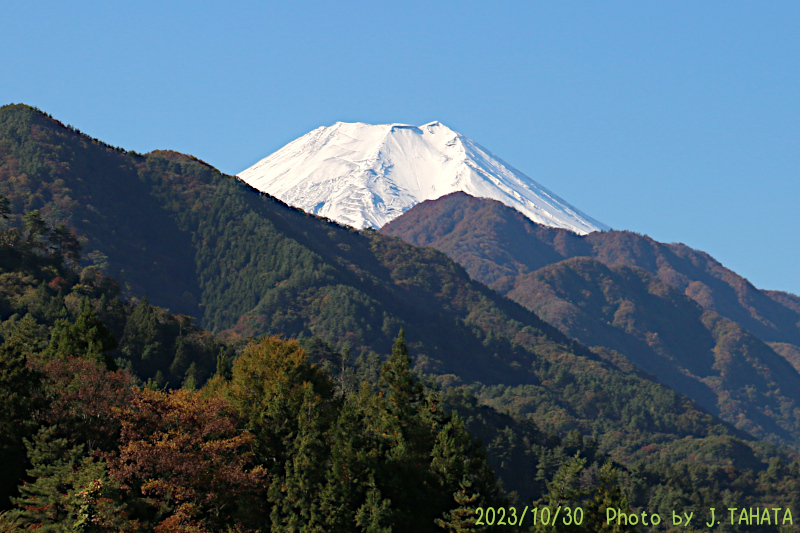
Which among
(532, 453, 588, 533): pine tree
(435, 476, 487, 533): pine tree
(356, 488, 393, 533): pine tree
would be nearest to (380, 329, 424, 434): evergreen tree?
(435, 476, 487, 533): pine tree

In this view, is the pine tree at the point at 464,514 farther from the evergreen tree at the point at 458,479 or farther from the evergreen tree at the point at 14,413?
the evergreen tree at the point at 14,413

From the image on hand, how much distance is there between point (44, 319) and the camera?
310ft

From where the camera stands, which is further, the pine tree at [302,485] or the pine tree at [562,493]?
the pine tree at [302,485]

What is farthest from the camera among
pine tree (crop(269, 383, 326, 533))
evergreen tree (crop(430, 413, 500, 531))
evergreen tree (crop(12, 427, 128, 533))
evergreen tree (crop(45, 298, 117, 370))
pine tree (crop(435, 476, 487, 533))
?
evergreen tree (crop(45, 298, 117, 370))

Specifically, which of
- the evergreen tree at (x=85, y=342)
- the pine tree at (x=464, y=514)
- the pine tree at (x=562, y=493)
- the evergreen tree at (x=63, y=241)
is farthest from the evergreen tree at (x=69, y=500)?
the evergreen tree at (x=63, y=241)

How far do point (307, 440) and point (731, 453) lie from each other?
16285 cm

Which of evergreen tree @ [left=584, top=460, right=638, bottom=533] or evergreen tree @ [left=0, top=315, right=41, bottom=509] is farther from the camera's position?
evergreen tree @ [left=584, top=460, right=638, bottom=533]

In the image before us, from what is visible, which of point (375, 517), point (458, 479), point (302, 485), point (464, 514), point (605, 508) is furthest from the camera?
point (458, 479)

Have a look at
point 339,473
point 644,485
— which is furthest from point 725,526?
point 339,473

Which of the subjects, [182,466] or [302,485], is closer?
[182,466]

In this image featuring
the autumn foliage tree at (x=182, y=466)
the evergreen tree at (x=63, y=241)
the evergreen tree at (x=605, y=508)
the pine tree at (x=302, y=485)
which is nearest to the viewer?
A: the autumn foliage tree at (x=182, y=466)

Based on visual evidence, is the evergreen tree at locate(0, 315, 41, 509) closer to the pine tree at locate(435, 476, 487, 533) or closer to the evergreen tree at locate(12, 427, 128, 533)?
the evergreen tree at locate(12, 427, 128, 533)

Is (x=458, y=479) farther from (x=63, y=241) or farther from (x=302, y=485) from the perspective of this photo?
(x=63, y=241)

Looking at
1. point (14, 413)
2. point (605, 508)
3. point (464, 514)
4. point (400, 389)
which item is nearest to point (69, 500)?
point (14, 413)
